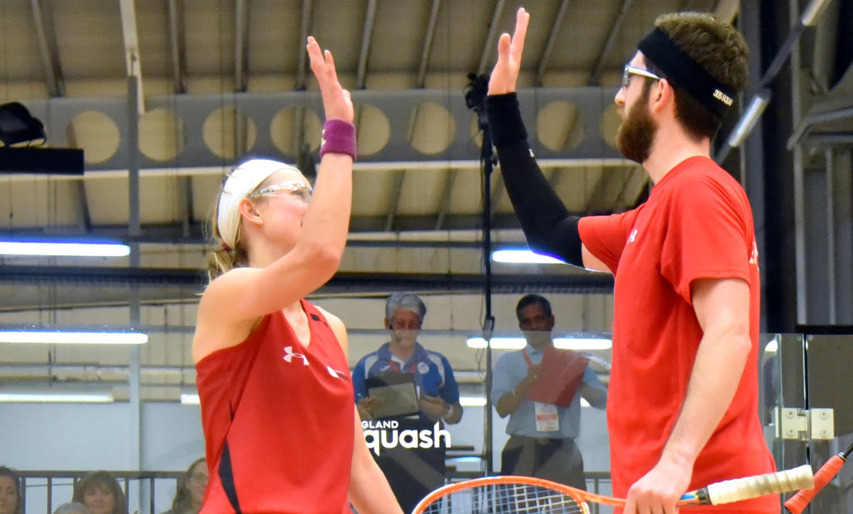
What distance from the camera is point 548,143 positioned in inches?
579

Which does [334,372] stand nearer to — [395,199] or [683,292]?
[683,292]

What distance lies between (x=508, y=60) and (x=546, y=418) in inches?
110

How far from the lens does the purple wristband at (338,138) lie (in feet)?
7.63

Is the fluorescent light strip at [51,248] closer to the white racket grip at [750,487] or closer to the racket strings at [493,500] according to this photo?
the racket strings at [493,500]

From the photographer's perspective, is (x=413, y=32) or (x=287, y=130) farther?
(x=287, y=130)

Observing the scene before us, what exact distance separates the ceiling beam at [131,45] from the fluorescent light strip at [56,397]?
6919mm

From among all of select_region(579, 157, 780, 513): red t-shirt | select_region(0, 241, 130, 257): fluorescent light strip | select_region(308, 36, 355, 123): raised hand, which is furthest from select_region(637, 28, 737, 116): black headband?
select_region(0, 241, 130, 257): fluorescent light strip

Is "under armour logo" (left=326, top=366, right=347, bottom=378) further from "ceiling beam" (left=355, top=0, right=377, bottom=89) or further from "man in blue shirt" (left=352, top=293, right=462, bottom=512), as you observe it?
"ceiling beam" (left=355, top=0, right=377, bottom=89)

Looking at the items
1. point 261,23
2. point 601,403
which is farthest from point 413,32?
point 601,403

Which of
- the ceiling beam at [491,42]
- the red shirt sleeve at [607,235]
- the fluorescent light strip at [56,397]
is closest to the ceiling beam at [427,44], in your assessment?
the ceiling beam at [491,42]

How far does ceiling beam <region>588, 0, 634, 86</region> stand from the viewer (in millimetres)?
12688

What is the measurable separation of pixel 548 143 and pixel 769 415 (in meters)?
A: 9.70

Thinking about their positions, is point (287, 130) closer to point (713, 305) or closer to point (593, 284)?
point (593, 284)

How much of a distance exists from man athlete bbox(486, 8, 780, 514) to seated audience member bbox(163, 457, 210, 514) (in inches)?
119
